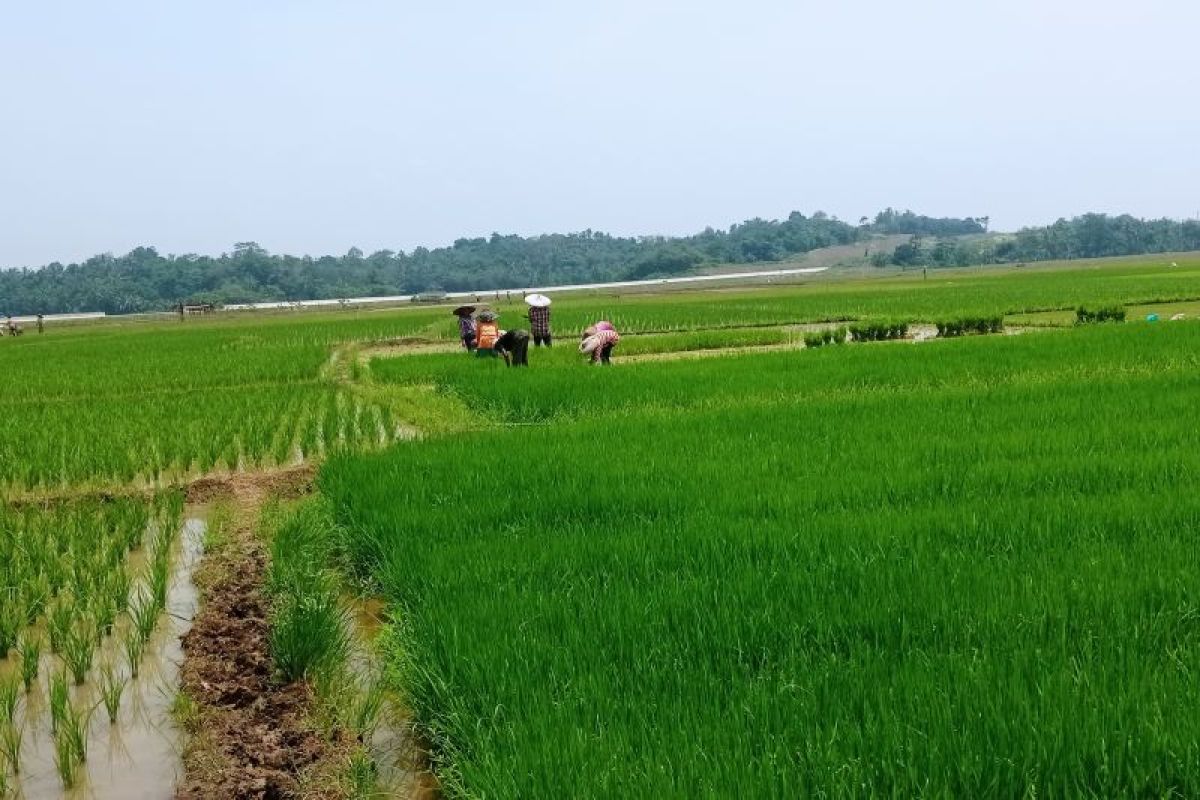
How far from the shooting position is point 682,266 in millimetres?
83062

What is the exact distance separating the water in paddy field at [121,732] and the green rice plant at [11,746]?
37 millimetres

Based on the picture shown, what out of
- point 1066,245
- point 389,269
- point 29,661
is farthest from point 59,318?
point 1066,245

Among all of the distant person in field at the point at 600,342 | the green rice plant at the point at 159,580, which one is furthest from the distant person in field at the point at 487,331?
the green rice plant at the point at 159,580

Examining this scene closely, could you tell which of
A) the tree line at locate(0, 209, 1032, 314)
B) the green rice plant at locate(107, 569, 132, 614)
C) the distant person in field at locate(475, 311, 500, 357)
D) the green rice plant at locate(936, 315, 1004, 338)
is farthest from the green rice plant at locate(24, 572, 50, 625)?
the tree line at locate(0, 209, 1032, 314)

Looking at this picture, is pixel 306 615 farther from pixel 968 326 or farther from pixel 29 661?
pixel 968 326

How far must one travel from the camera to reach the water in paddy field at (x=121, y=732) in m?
2.79

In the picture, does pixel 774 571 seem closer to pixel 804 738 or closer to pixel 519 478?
pixel 804 738

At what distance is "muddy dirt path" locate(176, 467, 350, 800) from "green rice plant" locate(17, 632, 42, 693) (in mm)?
491

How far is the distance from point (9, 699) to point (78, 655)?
0.43m

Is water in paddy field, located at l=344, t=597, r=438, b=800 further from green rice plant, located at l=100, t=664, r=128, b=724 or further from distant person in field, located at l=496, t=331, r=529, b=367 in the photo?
distant person in field, located at l=496, t=331, r=529, b=367

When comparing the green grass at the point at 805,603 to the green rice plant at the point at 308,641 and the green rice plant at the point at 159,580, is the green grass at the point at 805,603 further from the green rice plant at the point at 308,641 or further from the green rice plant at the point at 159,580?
the green rice plant at the point at 159,580

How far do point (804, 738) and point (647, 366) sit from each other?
29.7 ft

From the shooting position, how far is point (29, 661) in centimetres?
354

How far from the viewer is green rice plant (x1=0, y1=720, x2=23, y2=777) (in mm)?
2818
